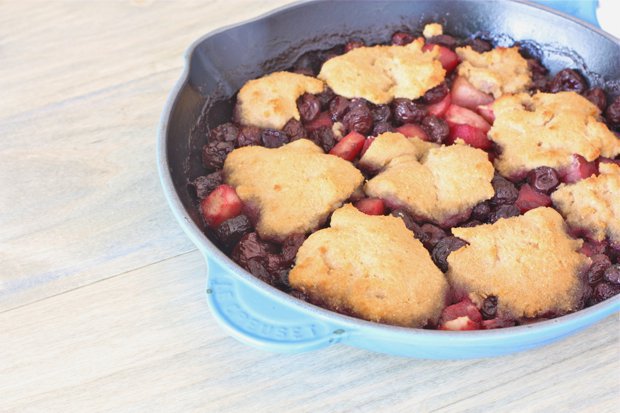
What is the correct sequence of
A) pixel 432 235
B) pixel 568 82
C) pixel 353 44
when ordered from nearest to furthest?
pixel 432 235 < pixel 568 82 < pixel 353 44

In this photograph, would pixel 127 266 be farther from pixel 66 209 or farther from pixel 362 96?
pixel 362 96

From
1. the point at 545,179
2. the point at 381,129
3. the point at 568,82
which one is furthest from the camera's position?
the point at 568,82

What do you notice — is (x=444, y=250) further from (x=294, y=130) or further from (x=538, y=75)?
(x=538, y=75)

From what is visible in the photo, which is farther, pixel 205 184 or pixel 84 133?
pixel 84 133

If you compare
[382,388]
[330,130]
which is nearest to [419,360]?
[382,388]

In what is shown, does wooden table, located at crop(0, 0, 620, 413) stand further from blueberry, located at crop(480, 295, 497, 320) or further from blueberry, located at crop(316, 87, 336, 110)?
blueberry, located at crop(316, 87, 336, 110)

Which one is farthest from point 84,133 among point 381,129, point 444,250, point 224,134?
point 444,250
